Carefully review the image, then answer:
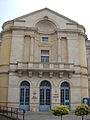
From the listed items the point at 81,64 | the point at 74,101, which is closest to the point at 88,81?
the point at 81,64

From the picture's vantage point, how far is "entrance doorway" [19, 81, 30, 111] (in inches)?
742

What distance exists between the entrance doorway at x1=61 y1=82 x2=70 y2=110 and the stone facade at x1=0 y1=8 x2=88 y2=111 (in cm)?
11

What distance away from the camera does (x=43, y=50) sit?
71.7ft

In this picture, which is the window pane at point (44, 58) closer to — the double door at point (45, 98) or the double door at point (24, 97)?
the double door at point (45, 98)

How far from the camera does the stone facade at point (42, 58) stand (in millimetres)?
19141

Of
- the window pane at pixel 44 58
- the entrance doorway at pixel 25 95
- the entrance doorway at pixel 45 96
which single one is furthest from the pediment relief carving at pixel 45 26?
the entrance doorway at pixel 25 95

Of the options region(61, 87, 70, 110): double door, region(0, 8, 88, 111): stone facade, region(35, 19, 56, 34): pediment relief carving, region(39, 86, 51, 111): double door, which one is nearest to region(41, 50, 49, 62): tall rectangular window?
region(0, 8, 88, 111): stone facade

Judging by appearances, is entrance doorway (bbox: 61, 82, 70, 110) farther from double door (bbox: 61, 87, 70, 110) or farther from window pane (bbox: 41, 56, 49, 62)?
window pane (bbox: 41, 56, 49, 62)

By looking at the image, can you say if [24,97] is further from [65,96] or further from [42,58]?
[42,58]

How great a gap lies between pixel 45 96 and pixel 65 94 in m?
2.29

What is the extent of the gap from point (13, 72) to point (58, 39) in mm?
6835

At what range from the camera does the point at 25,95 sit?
62.8 feet

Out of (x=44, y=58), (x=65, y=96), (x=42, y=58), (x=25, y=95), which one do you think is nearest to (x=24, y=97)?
(x=25, y=95)

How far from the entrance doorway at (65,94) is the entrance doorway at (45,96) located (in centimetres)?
149
